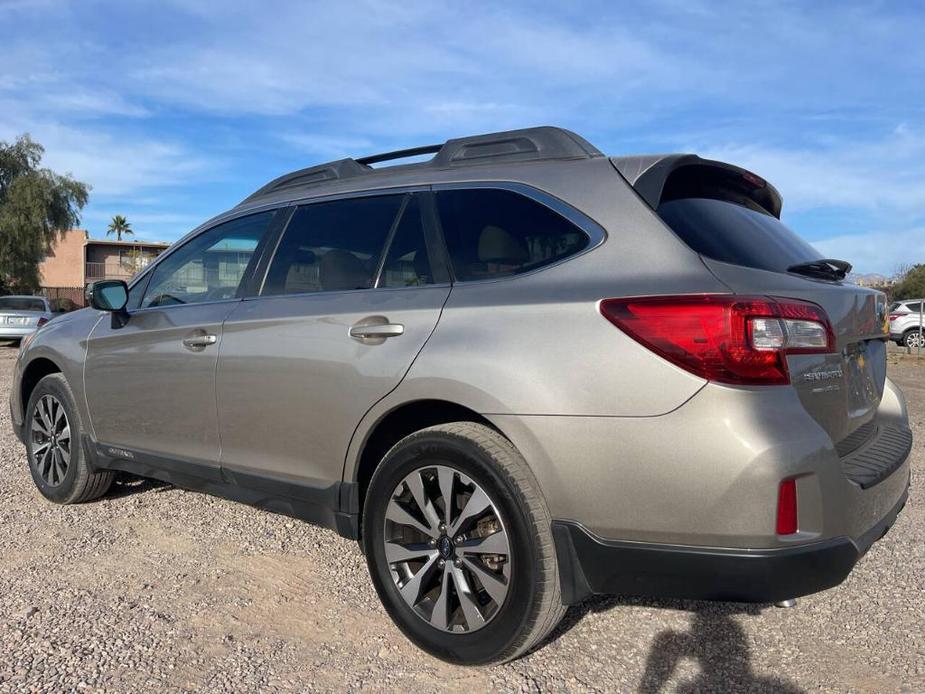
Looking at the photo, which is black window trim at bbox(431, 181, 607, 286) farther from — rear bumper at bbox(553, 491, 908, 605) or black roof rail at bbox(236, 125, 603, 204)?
rear bumper at bbox(553, 491, 908, 605)

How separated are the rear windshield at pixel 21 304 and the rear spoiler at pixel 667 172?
783 inches

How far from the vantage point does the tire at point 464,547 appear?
247 cm

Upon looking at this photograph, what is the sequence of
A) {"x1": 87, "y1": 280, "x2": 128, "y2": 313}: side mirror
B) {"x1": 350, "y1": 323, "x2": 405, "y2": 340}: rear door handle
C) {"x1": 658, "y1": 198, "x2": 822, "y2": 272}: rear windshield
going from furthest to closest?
1. {"x1": 87, "y1": 280, "x2": 128, "y2": 313}: side mirror
2. {"x1": 350, "y1": 323, "x2": 405, "y2": 340}: rear door handle
3. {"x1": 658, "y1": 198, "x2": 822, "y2": 272}: rear windshield

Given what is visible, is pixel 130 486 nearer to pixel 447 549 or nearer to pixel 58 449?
pixel 58 449

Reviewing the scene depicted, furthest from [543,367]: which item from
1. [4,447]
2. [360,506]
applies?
[4,447]

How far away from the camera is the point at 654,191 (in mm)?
2605

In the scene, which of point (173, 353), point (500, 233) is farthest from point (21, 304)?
point (500, 233)

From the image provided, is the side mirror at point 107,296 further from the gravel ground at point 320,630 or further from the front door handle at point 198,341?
the gravel ground at point 320,630

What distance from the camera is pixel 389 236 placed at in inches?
128

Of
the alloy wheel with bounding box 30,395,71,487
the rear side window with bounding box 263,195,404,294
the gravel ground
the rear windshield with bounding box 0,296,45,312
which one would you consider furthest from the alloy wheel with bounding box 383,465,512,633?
the rear windshield with bounding box 0,296,45,312

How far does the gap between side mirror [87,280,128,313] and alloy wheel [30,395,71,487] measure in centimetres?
80

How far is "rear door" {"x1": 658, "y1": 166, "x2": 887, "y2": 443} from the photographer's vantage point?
7.82 ft

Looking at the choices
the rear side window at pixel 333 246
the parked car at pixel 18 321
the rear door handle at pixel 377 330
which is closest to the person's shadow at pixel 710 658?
the rear door handle at pixel 377 330

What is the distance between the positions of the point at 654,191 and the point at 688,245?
0.25m
